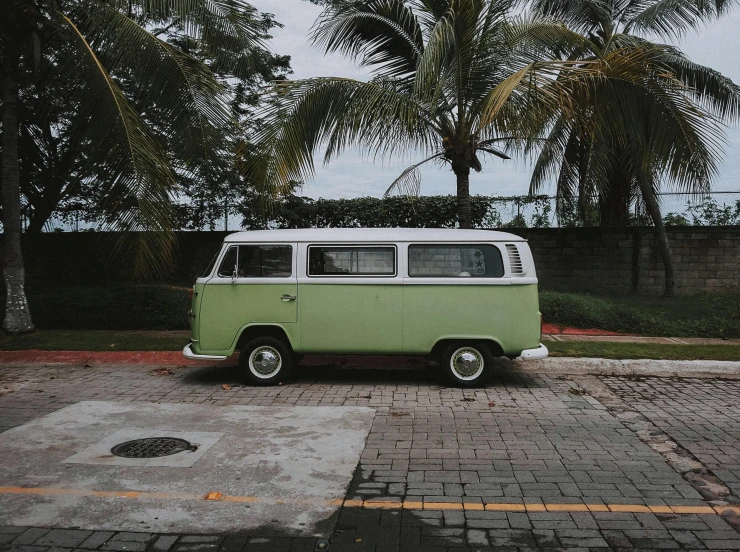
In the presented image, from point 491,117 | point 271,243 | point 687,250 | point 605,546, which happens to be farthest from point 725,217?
point 605,546

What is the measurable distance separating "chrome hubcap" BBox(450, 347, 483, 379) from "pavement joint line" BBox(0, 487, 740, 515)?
391 cm

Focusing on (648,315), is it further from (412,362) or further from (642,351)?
(412,362)

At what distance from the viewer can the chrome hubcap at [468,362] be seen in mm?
8094

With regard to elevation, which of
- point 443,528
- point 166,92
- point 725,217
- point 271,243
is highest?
point 166,92

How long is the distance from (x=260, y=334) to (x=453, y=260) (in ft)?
9.04

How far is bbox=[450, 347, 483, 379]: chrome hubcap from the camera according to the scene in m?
8.09

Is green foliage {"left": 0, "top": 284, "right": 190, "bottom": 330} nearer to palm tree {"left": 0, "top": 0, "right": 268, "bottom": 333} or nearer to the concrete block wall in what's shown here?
palm tree {"left": 0, "top": 0, "right": 268, "bottom": 333}

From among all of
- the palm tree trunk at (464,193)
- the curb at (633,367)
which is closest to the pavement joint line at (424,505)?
the curb at (633,367)

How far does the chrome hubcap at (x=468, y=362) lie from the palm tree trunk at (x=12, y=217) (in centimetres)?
829

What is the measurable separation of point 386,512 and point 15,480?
2.81m

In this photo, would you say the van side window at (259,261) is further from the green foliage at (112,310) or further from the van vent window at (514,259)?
the green foliage at (112,310)

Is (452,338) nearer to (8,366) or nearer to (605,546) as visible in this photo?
(605,546)

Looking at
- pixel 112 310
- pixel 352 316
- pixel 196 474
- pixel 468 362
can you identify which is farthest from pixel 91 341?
pixel 196 474

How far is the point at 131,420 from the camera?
21.1 feet
